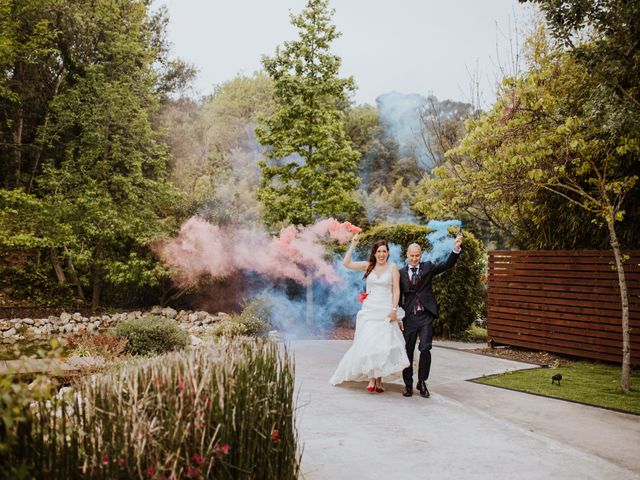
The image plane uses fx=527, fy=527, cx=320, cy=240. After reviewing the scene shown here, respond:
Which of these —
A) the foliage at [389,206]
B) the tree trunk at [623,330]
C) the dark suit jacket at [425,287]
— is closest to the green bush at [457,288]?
the tree trunk at [623,330]

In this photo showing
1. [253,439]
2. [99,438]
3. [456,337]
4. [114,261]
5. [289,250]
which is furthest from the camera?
[114,261]

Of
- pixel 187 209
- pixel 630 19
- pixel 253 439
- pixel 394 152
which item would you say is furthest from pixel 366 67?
pixel 253 439

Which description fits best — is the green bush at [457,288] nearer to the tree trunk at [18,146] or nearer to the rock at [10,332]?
the rock at [10,332]

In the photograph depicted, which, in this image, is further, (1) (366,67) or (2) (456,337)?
(1) (366,67)

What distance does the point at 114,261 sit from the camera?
15.2 m

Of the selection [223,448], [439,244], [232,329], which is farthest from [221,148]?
[223,448]

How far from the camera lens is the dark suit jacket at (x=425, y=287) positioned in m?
6.53

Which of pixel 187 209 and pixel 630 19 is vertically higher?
pixel 630 19

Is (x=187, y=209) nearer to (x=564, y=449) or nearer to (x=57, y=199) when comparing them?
(x=57, y=199)

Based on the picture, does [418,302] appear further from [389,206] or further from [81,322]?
[389,206]

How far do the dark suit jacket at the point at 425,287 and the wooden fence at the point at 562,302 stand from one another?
3.61 meters

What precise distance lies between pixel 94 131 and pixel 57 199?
2.26 meters

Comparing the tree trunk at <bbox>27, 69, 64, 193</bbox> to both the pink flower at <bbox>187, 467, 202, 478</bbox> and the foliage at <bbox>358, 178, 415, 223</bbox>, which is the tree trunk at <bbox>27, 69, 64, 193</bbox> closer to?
the foliage at <bbox>358, 178, 415, 223</bbox>

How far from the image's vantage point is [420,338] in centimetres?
643
